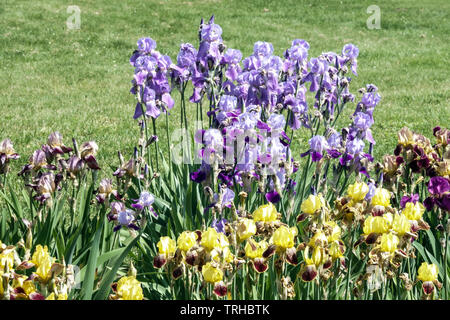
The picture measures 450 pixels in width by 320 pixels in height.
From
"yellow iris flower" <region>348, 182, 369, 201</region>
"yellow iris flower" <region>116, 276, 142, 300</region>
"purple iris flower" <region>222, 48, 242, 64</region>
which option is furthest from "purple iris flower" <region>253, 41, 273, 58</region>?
"yellow iris flower" <region>116, 276, 142, 300</region>

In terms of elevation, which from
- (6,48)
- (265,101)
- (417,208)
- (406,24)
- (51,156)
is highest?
(406,24)

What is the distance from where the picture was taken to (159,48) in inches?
488

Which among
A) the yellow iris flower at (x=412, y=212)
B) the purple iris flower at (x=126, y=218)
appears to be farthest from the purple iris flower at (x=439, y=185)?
the purple iris flower at (x=126, y=218)

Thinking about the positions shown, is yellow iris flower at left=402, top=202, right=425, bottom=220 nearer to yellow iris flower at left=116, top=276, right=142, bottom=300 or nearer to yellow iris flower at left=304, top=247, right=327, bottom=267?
yellow iris flower at left=304, top=247, right=327, bottom=267

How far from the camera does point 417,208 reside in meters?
2.24

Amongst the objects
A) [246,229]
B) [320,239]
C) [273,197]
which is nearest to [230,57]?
[273,197]

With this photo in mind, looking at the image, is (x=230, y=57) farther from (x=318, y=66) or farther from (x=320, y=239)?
(x=320, y=239)

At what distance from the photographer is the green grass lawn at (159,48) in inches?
287

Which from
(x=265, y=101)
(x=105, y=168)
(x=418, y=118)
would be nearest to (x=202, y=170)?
(x=265, y=101)

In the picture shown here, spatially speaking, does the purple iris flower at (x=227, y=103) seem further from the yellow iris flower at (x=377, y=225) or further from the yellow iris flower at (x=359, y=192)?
the yellow iris flower at (x=377, y=225)

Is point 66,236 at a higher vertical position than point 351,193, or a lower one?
lower

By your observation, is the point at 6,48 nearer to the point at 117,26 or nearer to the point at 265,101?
the point at 117,26

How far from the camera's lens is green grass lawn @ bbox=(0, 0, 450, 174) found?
729 centimetres
